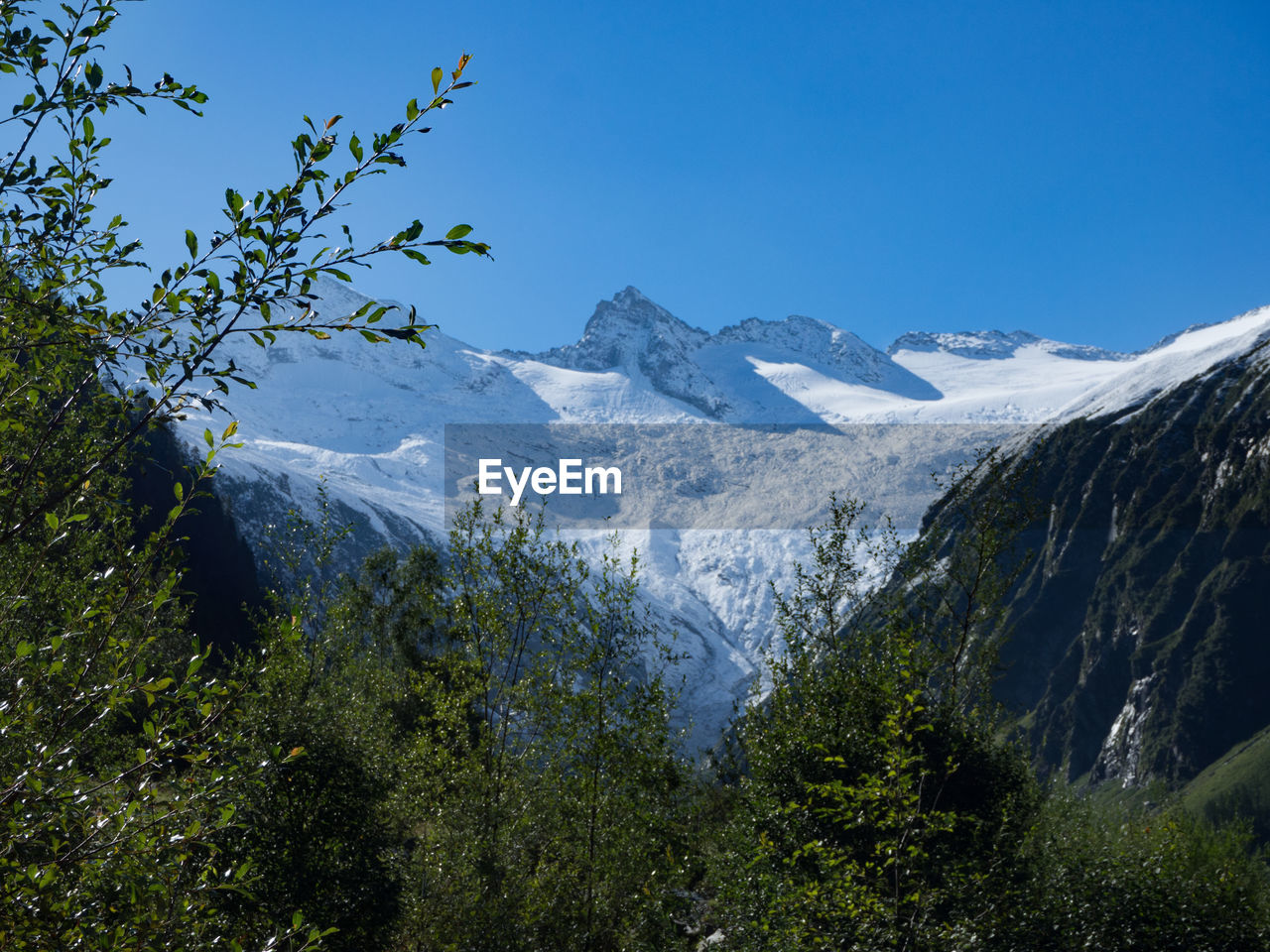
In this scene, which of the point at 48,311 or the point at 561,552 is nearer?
the point at 48,311

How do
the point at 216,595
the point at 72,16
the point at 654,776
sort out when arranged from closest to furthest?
1. the point at 72,16
2. the point at 654,776
3. the point at 216,595

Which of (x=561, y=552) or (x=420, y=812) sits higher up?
(x=561, y=552)

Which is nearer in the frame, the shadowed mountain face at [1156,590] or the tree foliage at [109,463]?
the tree foliage at [109,463]

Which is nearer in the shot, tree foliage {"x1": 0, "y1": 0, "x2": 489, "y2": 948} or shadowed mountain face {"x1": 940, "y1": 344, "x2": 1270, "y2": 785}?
tree foliage {"x1": 0, "y1": 0, "x2": 489, "y2": 948}

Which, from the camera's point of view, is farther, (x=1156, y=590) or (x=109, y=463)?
(x=1156, y=590)

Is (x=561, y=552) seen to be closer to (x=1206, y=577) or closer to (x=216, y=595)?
(x=216, y=595)

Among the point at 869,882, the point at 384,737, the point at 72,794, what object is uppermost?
the point at 72,794

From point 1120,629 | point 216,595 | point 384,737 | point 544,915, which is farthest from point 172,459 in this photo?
point 1120,629

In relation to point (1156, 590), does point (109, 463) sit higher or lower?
higher
